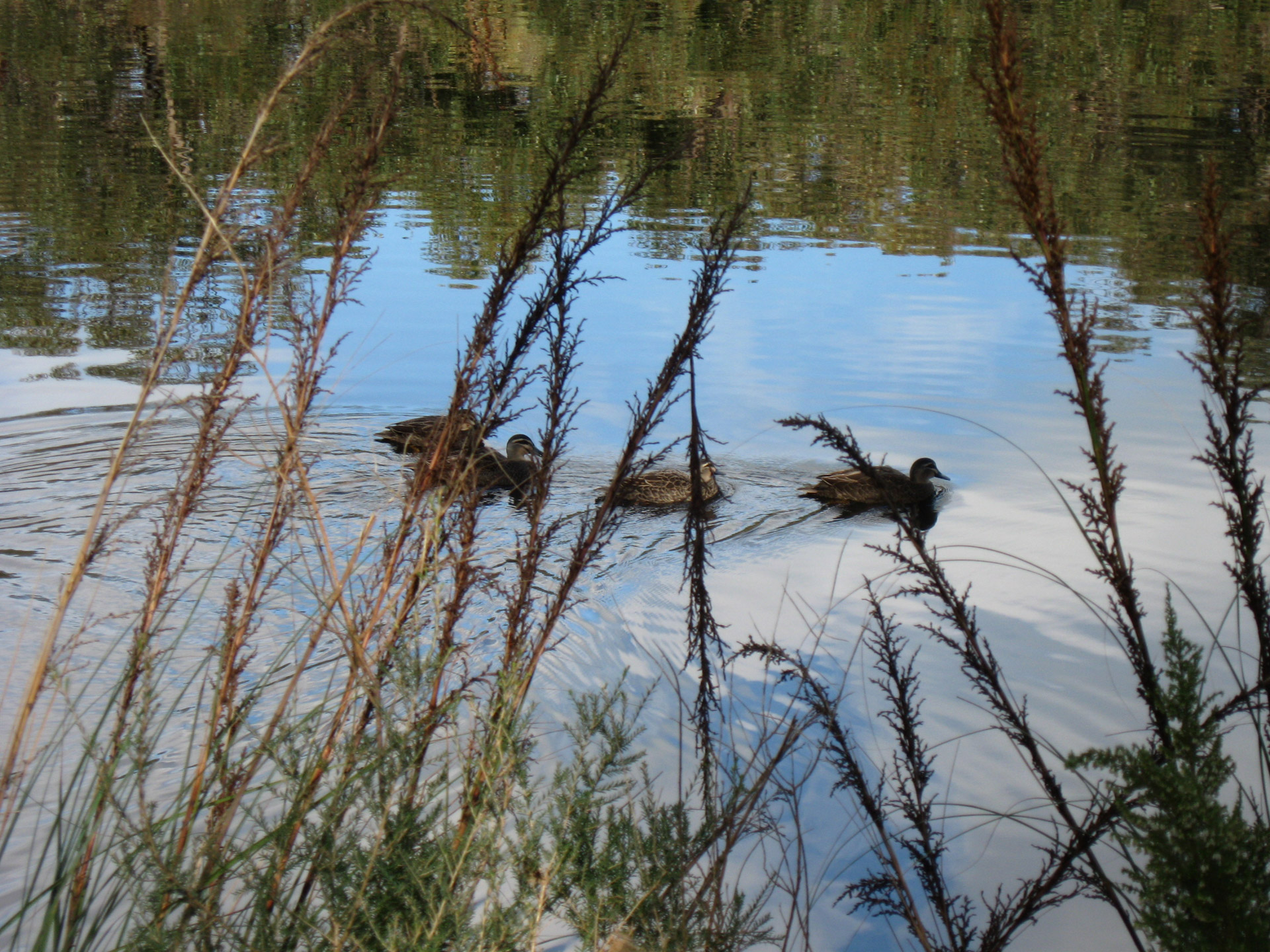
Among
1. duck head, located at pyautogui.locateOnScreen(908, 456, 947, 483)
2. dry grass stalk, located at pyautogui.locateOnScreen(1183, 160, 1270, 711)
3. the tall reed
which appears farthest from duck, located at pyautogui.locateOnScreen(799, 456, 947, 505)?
dry grass stalk, located at pyautogui.locateOnScreen(1183, 160, 1270, 711)

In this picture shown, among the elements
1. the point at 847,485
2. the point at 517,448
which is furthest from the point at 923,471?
the point at 517,448

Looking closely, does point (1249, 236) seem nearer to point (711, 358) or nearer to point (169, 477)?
point (711, 358)

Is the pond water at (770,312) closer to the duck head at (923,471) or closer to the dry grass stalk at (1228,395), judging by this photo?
the dry grass stalk at (1228,395)

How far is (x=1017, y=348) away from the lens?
9742 millimetres

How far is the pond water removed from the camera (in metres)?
5.30

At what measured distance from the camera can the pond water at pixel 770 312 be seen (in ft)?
17.4

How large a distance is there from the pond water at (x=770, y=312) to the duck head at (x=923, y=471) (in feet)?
0.83

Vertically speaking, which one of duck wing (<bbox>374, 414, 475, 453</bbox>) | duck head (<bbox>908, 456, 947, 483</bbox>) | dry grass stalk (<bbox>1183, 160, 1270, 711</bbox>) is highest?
dry grass stalk (<bbox>1183, 160, 1270, 711</bbox>)

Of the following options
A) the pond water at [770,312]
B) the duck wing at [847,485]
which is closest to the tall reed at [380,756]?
the pond water at [770,312]

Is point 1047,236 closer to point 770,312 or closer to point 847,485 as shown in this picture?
point 847,485

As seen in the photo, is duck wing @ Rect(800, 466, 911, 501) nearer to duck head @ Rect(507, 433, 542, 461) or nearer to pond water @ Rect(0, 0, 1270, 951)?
pond water @ Rect(0, 0, 1270, 951)

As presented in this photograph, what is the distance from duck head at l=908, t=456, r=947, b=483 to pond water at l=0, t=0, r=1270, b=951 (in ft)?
0.83

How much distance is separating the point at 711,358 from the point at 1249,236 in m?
6.58

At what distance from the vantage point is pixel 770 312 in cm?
1076
